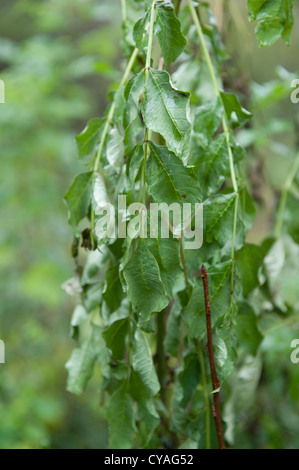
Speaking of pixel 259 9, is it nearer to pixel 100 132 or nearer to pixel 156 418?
pixel 100 132

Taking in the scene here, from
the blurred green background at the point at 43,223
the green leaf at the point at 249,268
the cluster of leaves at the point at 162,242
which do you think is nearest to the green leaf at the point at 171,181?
the cluster of leaves at the point at 162,242

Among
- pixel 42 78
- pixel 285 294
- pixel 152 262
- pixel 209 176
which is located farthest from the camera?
pixel 42 78

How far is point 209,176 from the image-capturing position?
1.96ft

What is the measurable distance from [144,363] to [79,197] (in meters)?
0.22

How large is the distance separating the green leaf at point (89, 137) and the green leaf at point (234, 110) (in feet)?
0.52

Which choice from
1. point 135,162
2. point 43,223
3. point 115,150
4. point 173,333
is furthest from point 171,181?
point 43,223

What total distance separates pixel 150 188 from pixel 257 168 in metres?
0.88

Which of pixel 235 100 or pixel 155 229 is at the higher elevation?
pixel 235 100

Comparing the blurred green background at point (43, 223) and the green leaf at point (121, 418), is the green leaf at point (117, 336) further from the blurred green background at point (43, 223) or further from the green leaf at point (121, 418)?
the blurred green background at point (43, 223)

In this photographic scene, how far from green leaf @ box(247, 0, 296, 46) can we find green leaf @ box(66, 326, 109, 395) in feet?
1.41

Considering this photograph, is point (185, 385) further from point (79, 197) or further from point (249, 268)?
point (79, 197)

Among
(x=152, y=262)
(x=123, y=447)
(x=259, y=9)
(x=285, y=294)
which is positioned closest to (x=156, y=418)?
(x=123, y=447)

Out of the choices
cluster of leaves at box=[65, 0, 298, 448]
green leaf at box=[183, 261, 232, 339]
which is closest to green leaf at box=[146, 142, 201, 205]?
cluster of leaves at box=[65, 0, 298, 448]

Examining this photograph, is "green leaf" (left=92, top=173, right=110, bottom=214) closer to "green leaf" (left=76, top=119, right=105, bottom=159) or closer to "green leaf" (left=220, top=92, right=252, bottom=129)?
"green leaf" (left=76, top=119, right=105, bottom=159)
